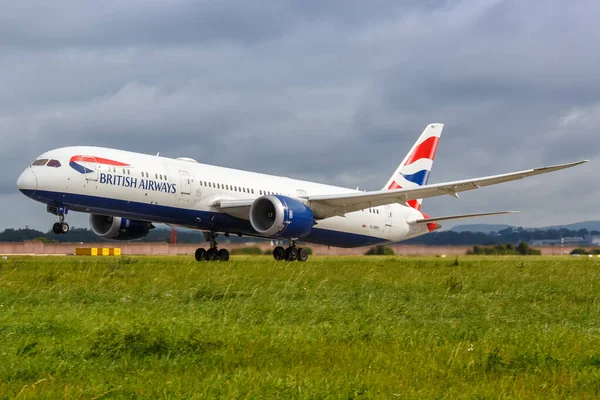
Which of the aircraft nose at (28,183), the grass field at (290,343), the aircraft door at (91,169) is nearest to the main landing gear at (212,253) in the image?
the aircraft door at (91,169)

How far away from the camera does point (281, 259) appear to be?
34594mm

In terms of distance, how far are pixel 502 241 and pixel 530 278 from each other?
23.8m

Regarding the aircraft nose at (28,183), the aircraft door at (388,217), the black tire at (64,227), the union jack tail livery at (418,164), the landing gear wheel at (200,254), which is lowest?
the landing gear wheel at (200,254)

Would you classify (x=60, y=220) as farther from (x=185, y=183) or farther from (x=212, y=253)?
(x=212, y=253)

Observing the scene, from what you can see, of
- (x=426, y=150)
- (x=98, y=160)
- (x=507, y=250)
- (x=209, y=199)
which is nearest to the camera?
(x=98, y=160)

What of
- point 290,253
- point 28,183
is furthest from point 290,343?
point 290,253

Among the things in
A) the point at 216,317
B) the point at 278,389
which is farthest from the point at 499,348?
the point at 216,317

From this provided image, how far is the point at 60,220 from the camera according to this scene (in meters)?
28.0

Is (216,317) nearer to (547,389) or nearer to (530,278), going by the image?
(547,389)

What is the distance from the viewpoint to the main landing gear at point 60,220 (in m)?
27.4

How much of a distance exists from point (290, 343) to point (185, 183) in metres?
22.3

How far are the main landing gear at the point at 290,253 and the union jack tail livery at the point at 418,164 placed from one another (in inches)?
374

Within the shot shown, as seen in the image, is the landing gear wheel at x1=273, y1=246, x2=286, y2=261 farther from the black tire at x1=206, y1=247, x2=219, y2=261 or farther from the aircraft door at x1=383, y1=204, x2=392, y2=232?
the aircraft door at x1=383, y1=204, x2=392, y2=232

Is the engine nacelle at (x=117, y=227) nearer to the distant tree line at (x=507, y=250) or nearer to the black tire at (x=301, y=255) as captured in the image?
the black tire at (x=301, y=255)
